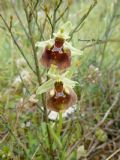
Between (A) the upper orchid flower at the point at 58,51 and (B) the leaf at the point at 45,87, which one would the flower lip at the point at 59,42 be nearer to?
(A) the upper orchid flower at the point at 58,51

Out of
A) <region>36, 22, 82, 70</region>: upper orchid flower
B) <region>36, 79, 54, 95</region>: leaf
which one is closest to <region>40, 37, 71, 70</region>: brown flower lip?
<region>36, 22, 82, 70</region>: upper orchid flower

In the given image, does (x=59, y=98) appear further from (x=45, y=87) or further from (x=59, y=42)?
(x=59, y=42)

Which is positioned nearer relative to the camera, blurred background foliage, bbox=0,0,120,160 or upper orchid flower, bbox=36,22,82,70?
upper orchid flower, bbox=36,22,82,70

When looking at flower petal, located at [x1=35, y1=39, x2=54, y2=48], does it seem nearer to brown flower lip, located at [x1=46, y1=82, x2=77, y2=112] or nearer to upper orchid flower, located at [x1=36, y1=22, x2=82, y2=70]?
upper orchid flower, located at [x1=36, y1=22, x2=82, y2=70]

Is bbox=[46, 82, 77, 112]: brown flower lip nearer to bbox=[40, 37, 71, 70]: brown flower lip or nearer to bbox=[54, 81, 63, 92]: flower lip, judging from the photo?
bbox=[54, 81, 63, 92]: flower lip

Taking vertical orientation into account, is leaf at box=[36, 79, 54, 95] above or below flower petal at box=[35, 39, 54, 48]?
below
